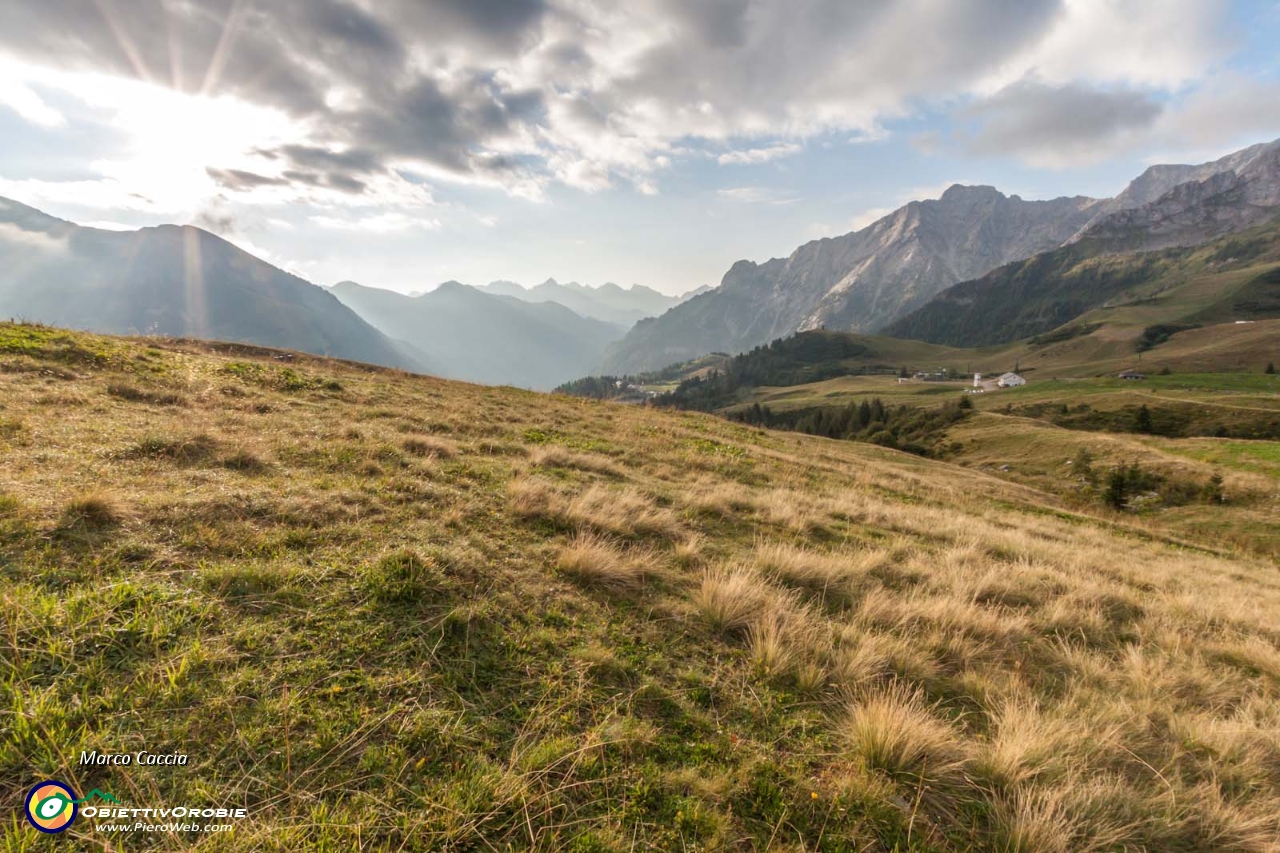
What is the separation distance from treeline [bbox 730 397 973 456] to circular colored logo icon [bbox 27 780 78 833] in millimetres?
60373

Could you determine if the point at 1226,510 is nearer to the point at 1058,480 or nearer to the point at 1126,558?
the point at 1058,480

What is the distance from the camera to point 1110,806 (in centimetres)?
349

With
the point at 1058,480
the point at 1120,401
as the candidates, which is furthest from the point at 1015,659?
the point at 1120,401

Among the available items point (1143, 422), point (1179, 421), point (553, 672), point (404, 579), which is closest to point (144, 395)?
point (404, 579)

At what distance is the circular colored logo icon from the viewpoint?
2512mm

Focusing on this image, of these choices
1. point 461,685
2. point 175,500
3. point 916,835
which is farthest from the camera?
point 175,500

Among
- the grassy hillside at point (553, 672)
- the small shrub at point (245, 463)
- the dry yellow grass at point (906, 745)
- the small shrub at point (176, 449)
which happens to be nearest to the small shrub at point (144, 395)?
the grassy hillside at point (553, 672)

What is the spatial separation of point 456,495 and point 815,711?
595 cm

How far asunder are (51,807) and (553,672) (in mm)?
2881

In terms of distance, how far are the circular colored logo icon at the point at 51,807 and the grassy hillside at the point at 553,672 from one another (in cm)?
6

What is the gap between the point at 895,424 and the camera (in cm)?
9369

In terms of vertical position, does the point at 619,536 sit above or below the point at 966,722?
above

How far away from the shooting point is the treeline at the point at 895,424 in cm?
7819

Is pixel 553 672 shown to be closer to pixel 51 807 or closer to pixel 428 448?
pixel 51 807
